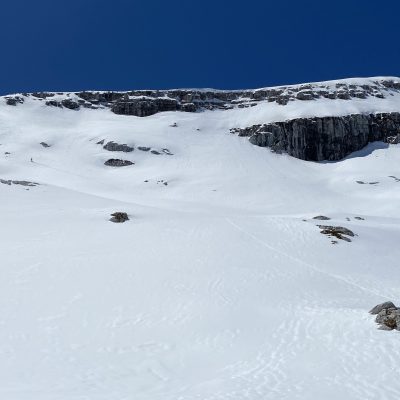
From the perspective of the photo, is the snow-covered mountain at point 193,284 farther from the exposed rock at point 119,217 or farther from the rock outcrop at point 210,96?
the rock outcrop at point 210,96

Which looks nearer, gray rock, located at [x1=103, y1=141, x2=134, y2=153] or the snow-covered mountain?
the snow-covered mountain

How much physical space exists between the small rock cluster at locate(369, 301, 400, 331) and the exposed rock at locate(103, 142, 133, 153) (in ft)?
246

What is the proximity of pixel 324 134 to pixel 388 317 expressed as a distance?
91.4 m

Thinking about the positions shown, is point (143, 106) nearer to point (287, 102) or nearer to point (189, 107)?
point (189, 107)

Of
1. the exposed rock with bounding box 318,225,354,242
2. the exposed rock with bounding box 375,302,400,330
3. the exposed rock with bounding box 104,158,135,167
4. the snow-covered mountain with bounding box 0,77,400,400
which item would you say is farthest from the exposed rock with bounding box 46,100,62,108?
the exposed rock with bounding box 375,302,400,330

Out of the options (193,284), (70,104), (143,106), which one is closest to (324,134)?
(143,106)

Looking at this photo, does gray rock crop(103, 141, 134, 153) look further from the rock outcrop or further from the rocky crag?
the rock outcrop

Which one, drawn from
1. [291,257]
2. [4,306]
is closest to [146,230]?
[291,257]

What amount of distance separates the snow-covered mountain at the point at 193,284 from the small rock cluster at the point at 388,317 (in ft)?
1.48

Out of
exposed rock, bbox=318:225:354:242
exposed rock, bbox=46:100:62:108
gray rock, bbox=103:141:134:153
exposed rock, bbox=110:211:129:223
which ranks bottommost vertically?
exposed rock, bbox=318:225:354:242

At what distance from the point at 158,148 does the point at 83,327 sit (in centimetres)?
7347

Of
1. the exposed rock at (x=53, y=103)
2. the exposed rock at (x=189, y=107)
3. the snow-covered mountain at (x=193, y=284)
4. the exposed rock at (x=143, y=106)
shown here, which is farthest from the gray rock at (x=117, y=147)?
the exposed rock at (x=189, y=107)

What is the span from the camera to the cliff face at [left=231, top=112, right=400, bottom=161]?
99.9m

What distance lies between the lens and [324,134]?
341 ft
